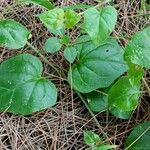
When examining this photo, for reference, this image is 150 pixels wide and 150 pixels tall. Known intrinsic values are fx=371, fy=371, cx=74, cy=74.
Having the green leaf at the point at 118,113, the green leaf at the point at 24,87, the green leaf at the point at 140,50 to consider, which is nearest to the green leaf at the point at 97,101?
the green leaf at the point at 118,113

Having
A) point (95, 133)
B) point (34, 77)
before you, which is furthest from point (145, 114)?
point (34, 77)

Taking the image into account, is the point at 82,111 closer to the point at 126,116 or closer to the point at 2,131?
the point at 126,116

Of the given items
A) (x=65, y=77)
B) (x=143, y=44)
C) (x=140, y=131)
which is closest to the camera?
(x=143, y=44)

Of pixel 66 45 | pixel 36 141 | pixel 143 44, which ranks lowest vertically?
pixel 36 141

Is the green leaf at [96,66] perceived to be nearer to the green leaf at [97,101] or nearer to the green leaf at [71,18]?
the green leaf at [97,101]

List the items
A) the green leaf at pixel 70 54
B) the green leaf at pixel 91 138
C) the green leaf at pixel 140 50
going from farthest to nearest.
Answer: the green leaf at pixel 70 54 < the green leaf at pixel 91 138 < the green leaf at pixel 140 50

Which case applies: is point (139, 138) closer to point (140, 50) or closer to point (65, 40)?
point (140, 50)
